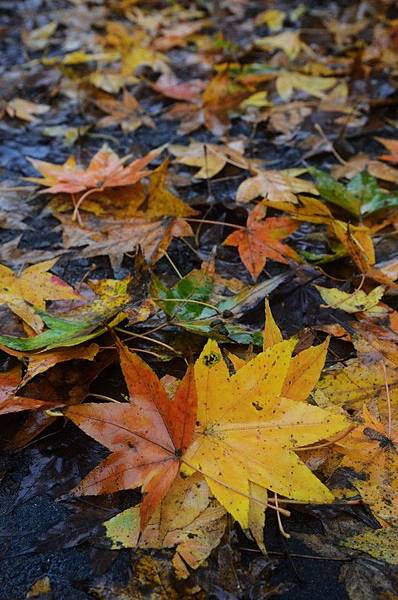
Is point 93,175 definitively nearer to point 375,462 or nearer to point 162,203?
point 162,203

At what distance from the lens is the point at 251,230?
133cm

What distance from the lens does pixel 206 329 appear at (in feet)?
3.29

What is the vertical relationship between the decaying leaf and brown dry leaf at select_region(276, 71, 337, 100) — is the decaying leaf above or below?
below

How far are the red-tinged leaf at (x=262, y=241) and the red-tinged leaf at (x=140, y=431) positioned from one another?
1.63 feet

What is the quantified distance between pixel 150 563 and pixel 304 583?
0.22 m

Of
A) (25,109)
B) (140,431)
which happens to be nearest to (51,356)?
(140,431)

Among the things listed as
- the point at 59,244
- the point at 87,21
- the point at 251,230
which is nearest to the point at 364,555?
the point at 251,230

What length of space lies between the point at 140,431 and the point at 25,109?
1.75m

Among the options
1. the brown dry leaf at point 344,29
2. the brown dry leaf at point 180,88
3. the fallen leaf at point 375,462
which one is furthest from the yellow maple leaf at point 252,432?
the brown dry leaf at point 344,29

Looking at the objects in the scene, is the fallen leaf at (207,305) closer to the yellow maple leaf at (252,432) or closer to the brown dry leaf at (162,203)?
the yellow maple leaf at (252,432)

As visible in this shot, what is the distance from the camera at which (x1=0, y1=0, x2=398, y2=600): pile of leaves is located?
771 mm

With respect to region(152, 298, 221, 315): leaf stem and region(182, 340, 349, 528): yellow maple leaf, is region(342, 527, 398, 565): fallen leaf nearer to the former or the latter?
region(182, 340, 349, 528): yellow maple leaf

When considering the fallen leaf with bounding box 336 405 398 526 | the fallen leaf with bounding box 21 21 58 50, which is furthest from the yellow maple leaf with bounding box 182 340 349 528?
A: the fallen leaf with bounding box 21 21 58 50

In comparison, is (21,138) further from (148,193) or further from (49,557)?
(49,557)
